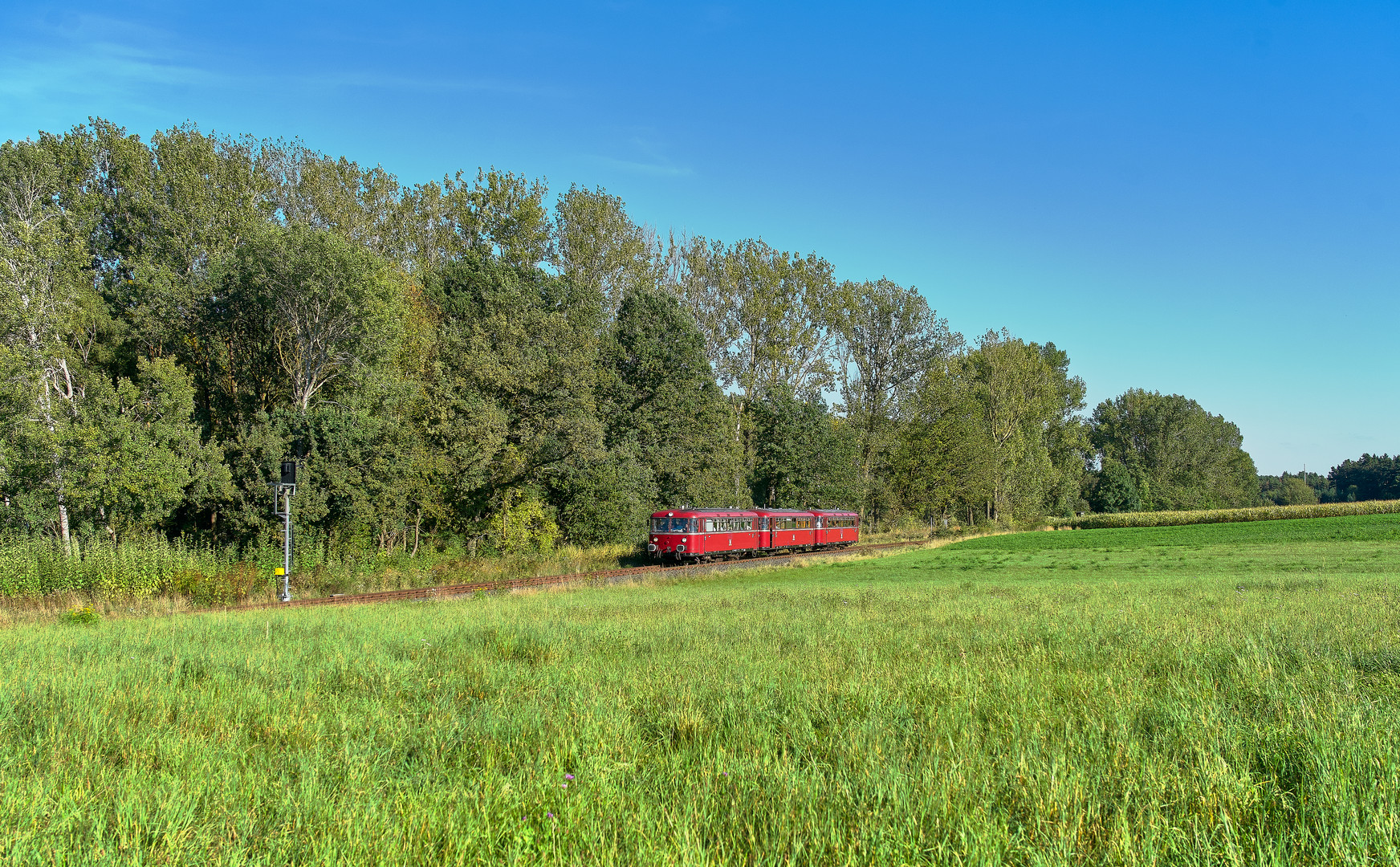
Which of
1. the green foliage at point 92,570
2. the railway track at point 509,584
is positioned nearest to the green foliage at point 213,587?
the green foliage at point 92,570

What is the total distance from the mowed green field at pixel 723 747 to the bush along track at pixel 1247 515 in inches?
2636

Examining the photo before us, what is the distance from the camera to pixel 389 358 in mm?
30547

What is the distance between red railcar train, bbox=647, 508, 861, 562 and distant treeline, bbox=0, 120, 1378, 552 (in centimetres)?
470

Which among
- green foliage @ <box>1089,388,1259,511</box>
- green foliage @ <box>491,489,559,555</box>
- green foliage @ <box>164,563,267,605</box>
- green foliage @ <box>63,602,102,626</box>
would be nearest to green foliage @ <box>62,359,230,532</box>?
green foliage @ <box>164,563,267,605</box>

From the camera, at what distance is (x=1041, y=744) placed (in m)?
4.06

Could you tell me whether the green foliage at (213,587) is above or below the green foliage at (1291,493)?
above

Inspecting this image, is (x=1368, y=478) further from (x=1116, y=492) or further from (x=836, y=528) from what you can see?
(x=836, y=528)

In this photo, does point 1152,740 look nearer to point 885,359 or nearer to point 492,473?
point 492,473

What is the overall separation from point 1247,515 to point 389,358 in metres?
74.7

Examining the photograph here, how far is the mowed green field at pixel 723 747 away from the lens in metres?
3.04

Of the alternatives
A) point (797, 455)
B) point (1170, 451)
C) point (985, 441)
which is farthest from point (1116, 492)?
point (797, 455)

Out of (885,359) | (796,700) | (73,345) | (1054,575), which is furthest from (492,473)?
(885,359)

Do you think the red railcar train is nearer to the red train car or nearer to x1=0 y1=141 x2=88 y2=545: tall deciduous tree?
the red train car

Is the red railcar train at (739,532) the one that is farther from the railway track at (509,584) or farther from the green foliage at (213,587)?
the green foliage at (213,587)
